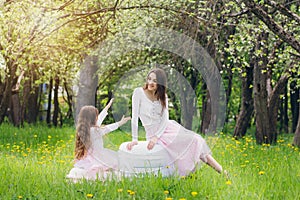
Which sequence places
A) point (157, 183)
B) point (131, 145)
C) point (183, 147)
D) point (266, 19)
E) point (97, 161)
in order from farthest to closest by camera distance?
point (266, 19) < point (97, 161) < point (183, 147) < point (131, 145) < point (157, 183)

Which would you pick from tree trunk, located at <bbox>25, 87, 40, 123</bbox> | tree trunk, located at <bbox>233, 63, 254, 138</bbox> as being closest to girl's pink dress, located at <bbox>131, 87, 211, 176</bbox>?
tree trunk, located at <bbox>233, 63, 254, 138</bbox>

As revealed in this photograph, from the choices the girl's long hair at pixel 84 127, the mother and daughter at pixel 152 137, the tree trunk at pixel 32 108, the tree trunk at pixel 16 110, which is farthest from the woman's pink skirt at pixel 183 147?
the tree trunk at pixel 32 108

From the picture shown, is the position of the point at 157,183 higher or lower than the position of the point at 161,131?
lower

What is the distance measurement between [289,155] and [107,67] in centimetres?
372

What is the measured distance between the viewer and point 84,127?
20.9ft

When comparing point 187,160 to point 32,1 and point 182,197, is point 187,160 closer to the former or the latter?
point 182,197

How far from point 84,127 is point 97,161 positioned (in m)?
0.46

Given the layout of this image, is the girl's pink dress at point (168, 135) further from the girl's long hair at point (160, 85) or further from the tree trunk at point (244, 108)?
the tree trunk at point (244, 108)

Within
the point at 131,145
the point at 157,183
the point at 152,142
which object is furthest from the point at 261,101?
the point at 157,183

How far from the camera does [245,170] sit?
6.54 m

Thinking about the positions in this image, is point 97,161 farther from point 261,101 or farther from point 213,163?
point 261,101

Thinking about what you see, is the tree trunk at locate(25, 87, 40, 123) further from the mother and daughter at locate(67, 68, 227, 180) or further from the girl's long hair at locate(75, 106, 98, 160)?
the mother and daughter at locate(67, 68, 227, 180)

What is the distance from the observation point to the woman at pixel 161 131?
238 inches

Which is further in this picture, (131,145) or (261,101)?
(261,101)
